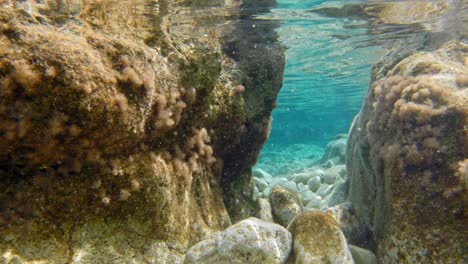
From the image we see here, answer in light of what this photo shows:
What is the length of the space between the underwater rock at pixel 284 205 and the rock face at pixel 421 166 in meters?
1.43

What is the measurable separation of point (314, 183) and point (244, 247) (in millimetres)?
8506

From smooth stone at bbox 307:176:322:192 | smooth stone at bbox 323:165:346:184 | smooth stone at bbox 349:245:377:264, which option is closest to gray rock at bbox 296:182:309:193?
smooth stone at bbox 307:176:322:192

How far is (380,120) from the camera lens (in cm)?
600

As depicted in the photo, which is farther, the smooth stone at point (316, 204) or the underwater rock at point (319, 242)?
the smooth stone at point (316, 204)

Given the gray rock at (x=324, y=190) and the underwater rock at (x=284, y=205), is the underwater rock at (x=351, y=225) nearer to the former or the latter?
the underwater rock at (x=284, y=205)

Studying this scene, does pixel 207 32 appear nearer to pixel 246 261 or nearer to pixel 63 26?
pixel 63 26

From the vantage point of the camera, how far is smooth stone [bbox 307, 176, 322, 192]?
11398 mm

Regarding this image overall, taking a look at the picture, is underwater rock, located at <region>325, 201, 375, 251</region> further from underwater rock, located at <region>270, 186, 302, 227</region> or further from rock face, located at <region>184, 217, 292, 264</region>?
rock face, located at <region>184, 217, 292, 264</region>

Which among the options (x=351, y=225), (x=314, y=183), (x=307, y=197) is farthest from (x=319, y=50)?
(x=351, y=225)

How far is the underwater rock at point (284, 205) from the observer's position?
6.57 m

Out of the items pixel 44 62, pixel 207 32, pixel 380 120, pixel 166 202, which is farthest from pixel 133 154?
pixel 207 32

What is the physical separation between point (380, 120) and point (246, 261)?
4.23 m

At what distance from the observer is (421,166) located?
15.1ft

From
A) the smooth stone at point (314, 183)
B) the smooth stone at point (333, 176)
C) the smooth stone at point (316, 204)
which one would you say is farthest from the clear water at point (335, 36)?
the smooth stone at point (314, 183)
